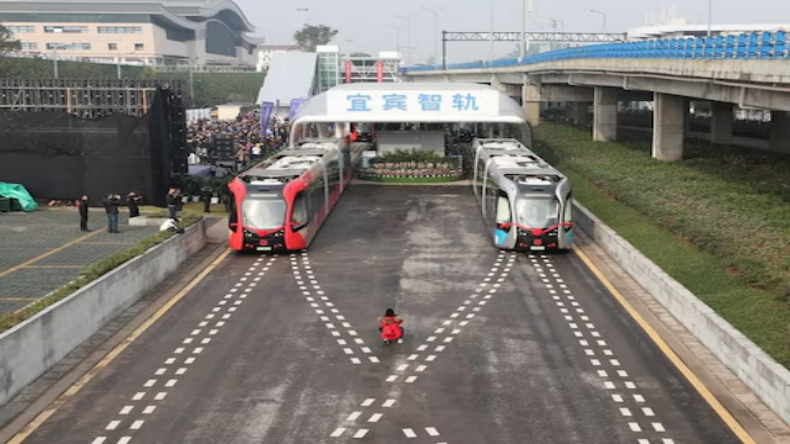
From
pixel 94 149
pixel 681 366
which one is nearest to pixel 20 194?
pixel 94 149

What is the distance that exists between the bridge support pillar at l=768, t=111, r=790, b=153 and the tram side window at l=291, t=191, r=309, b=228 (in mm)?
→ 32789

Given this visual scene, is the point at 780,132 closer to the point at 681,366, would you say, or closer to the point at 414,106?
the point at 414,106

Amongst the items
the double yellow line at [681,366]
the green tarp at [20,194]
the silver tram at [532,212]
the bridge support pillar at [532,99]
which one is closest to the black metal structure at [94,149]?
the green tarp at [20,194]

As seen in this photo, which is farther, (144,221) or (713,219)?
(144,221)

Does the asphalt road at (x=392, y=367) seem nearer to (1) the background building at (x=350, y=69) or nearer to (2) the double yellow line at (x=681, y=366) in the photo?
(2) the double yellow line at (x=681, y=366)

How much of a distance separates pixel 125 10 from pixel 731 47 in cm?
17036

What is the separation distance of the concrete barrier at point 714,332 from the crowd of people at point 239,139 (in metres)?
31.3

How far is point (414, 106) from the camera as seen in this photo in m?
52.8

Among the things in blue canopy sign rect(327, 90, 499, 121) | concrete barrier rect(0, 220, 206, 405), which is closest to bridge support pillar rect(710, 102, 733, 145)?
blue canopy sign rect(327, 90, 499, 121)

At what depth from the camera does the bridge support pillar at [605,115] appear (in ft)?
230

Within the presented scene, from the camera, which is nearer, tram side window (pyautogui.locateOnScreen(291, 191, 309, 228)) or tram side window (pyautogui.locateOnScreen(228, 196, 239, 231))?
tram side window (pyautogui.locateOnScreen(228, 196, 239, 231))

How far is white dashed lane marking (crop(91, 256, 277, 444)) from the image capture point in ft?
56.1

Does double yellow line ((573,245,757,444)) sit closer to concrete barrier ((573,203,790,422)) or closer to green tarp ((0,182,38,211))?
concrete barrier ((573,203,790,422))

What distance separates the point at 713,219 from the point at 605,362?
14594 millimetres
